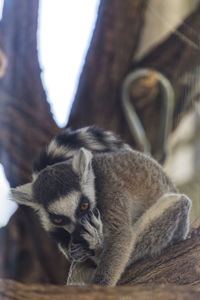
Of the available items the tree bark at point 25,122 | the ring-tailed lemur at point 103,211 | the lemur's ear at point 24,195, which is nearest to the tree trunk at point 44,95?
the tree bark at point 25,122

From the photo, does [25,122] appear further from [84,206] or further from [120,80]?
[84,206]

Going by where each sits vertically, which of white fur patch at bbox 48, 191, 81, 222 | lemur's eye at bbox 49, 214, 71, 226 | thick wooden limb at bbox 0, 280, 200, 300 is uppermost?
thick wooden limb at bbox 0, 280, 200, 300

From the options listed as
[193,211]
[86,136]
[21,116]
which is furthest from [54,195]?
[21,116]

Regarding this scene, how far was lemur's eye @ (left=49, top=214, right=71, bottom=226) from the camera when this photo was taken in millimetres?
1983

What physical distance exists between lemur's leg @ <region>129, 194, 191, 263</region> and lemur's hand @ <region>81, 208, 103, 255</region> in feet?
0.79

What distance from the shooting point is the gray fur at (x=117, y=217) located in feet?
6.59

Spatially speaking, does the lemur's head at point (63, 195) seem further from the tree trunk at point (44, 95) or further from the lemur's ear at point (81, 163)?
the tree trunk at point (44, 95)

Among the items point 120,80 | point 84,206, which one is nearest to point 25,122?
point 120,80

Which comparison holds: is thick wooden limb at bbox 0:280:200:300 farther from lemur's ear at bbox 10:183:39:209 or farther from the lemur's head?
lemur's ear at bbox 10:183:39:209

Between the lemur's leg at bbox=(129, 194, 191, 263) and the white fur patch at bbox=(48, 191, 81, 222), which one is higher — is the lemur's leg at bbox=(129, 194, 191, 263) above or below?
below

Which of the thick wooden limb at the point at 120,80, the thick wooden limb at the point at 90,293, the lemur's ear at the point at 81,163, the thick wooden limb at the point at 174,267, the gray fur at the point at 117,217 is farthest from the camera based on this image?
the thick wooden limb at the point at 120,80

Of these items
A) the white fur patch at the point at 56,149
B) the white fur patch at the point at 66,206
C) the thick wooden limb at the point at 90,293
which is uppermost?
the thick wooden limb at the point at 90,293

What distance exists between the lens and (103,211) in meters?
2.20

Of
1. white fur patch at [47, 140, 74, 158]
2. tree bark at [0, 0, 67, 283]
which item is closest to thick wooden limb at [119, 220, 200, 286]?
white fur patch at [47, 140, 74, 158]
